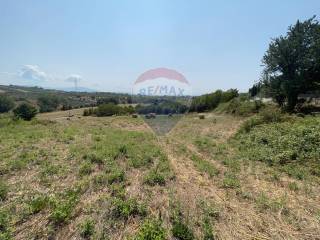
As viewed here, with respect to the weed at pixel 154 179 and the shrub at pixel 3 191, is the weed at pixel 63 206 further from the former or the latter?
the weed at pixel 154 179

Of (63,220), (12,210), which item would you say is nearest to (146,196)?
(63,220)

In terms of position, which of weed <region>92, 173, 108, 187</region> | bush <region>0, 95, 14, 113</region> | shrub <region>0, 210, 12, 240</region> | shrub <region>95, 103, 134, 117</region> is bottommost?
bush <region>0, 95, 14, 113</region>

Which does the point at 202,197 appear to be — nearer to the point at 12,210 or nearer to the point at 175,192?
the point at 175,192

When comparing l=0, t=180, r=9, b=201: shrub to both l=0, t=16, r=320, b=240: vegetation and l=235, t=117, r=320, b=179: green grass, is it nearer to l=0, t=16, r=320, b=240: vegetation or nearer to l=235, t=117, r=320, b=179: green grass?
l=0, t=16, r=320, b=240: vegetation

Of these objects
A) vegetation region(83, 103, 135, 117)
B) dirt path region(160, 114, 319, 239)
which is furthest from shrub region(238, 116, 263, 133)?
vegetation region(83, 103, 135, 117)

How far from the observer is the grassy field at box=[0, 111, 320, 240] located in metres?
3.59

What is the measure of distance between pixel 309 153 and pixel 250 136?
3.66 m

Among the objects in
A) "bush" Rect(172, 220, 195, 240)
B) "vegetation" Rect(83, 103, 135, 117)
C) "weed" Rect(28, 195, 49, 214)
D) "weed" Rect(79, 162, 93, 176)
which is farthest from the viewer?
"vegetation" Rect(83, 103, 135, 117)

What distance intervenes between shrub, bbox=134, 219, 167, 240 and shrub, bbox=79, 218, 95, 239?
0.70 metres

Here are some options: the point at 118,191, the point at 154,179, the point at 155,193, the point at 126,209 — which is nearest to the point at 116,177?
the point at 118,191

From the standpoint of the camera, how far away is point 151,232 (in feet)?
10.9

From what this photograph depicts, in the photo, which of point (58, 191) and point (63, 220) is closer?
point (63, 220)

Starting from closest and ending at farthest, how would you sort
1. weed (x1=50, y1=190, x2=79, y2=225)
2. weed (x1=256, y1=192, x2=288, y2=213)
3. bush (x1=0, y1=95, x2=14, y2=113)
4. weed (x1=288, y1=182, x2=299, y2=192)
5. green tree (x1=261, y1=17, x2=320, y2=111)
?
1. weed (x1=50, y1=190, x2=79, y2=225)
2. weed (x1=256, y1=192, x2=288, y2=213)
3. weed (x1=288, y1=182, x2=299, y2=192)
4. green tree (x1=261, y1=17, x2=320, y2=111)
5. bush (x1=0, y1=95, x2=14, y2=113)

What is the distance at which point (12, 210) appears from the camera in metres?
4.02
